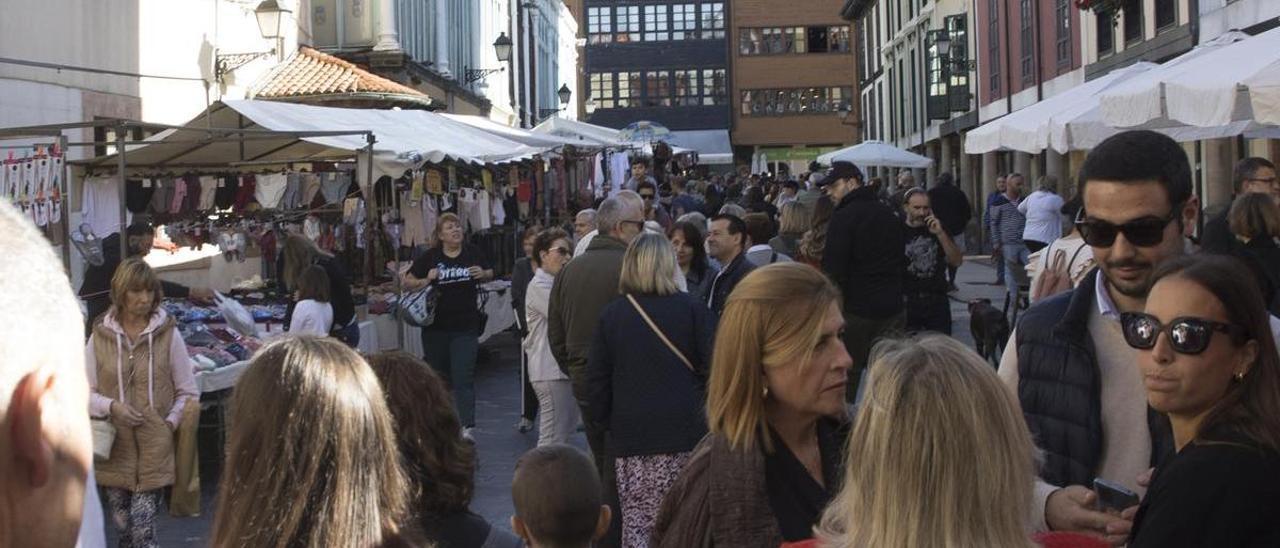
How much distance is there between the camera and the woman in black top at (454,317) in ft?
38.5

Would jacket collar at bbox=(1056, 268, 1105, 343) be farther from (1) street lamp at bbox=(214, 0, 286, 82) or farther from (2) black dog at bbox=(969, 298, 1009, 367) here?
(1) street lamp at bbox=(214, 0, 286, 82)

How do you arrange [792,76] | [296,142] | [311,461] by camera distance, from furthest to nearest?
1. [792,76]
2. [296,142]
3. [311,461]

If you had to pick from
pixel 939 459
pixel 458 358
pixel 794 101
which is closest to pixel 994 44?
pixel 458 358

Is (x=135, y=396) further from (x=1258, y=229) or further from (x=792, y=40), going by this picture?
(x=792, y=40)

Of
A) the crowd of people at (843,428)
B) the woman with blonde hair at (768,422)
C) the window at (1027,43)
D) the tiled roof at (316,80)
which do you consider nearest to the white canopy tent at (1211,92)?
the crowd of people at (843,428)

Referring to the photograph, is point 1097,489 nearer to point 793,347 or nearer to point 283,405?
point 793,347

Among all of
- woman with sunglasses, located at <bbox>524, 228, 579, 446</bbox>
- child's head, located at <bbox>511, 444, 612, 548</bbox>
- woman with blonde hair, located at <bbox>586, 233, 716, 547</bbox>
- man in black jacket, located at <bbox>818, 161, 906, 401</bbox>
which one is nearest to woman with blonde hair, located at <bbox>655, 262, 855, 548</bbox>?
child's head, located at <bbox>511, 444, 612, 548</bbox>

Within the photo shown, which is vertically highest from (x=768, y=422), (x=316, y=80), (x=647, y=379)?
(x=316, y=80)

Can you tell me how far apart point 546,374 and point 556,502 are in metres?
5.45

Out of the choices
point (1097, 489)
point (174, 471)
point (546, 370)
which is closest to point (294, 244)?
point (546, 370)

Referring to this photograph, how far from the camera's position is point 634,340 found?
6.88 m

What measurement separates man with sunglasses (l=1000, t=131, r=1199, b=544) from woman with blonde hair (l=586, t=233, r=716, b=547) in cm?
314

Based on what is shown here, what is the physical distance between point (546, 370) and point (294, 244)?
2.90m

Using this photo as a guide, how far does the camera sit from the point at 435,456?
3.57 m
